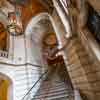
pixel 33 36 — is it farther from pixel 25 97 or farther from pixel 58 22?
pixel 25 97

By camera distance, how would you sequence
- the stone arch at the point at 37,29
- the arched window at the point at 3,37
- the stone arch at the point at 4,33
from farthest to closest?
the arched window at the point at 3,37
the stone arch at the point at 37,29
the stone arch at the point at 4,33

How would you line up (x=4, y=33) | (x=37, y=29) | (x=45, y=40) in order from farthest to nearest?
1. (x=45, y=40)
2. (x=37, y=29)
3. (x=4, y=33)

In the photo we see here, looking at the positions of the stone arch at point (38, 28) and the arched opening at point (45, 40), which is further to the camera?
the stone arch at point (38, 28)

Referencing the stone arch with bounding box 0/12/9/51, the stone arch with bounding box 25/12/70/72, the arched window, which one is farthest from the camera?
the arched window

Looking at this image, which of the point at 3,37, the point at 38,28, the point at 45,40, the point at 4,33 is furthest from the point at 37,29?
the point at 3,37

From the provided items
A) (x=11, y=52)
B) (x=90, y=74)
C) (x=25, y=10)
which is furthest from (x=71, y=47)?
(x=25, y=10)

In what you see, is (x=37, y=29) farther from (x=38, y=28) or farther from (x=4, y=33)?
(x=4, y=33)

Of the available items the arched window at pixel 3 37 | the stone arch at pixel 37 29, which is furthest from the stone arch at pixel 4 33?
the stone arch at pixel 37 29

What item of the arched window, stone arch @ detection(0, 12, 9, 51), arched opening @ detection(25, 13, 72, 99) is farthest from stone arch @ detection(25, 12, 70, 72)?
the arched window

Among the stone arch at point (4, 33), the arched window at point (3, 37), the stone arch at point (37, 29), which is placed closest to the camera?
the stone arch at point (4, 33)

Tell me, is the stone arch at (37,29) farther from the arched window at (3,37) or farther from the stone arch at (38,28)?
the arched window at (3,37)

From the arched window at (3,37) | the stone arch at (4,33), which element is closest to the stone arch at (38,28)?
the stone arch at (4,33)

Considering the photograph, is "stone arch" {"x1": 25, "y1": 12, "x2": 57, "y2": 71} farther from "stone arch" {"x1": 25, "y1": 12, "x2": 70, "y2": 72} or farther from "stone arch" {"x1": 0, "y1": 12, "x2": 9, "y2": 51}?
"stone arch" {"x1": 0, "y1": 12, "x2": 9, "y2": 51}

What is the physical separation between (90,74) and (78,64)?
89cm
